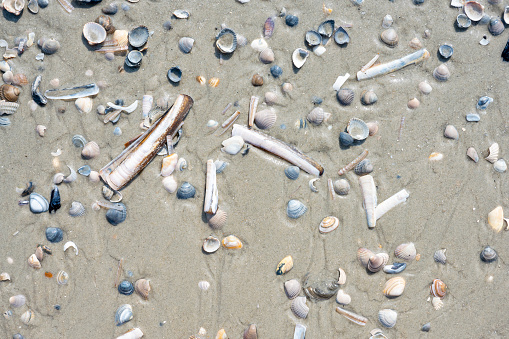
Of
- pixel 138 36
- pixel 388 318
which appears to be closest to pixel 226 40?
pixel 138 36

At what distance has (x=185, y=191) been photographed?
11.0 feet

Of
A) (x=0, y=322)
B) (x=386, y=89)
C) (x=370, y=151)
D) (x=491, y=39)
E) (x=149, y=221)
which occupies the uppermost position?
(x=491, y=39)

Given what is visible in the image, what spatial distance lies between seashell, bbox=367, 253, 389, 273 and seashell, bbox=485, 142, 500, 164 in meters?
1.61

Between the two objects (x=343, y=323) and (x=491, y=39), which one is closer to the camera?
(x=343, y=323)

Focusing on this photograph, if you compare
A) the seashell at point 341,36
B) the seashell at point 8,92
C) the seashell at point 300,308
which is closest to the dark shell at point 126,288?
the seashell at point 300,308

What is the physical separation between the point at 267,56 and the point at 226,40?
0.49 m

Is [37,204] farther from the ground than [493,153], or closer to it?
closer to it

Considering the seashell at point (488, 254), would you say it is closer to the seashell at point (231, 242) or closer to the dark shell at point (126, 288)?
the seashell at point (231, 242)

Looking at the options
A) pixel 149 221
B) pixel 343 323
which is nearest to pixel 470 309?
pixel 343 323

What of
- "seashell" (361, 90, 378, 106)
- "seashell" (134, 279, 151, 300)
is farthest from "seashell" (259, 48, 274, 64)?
"seashell" (134, 279, 151, 300)

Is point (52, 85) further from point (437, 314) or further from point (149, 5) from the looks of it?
point (437, 314)

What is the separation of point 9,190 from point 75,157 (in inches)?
32.3

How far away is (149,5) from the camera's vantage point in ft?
11.6

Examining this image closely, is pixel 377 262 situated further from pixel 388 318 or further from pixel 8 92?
pixel 8 92
